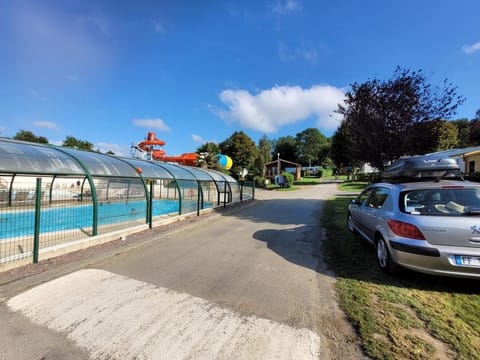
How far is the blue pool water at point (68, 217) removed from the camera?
5.38 m

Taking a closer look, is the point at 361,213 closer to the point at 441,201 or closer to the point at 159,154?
the point at 441,201

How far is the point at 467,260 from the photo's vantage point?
329 cm

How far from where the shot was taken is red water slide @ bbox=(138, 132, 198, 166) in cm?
3859

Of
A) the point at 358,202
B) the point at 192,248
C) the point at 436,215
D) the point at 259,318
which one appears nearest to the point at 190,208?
the point at 192,248

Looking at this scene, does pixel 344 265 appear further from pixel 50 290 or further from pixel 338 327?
pixel 50 290

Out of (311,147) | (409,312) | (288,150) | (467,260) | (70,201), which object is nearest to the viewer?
(409,312)

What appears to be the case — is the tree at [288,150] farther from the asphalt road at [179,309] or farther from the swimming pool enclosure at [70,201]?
the asphalt road at [179,309]

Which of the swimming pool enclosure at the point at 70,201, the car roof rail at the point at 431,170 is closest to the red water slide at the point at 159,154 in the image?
the swimming pool enclosure at the point at 70,201

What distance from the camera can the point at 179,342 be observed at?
8.13 feet

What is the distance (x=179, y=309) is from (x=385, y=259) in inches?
139

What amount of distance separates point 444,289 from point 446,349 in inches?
63.5

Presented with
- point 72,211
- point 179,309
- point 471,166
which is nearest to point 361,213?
point 179,309

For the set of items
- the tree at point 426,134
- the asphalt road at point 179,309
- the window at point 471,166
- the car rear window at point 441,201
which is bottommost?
the asphalt road at point 179,309

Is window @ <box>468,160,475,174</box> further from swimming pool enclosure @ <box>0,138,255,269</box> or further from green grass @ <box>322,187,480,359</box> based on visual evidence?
swimming pool enclosure @ <box>0,138,255,269</box>
